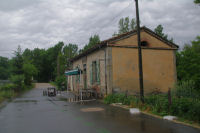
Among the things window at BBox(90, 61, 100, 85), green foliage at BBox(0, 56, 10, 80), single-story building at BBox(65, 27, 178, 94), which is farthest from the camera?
green foliage at BBox(0, 56, 10, 80)

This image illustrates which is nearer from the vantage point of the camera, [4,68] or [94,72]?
[94,72]

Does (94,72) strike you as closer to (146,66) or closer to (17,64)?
(146,66)

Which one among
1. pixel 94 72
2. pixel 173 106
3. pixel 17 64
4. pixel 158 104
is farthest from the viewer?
pixel 17 64

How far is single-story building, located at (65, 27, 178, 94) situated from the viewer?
1452 cm

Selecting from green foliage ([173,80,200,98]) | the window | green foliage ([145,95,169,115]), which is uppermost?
the window

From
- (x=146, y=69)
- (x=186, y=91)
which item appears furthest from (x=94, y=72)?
(x=186, y=91)

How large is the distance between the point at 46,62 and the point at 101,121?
7543 cm

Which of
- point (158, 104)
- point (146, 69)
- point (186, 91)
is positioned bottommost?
point (158, 104)

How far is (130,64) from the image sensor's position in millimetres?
15141

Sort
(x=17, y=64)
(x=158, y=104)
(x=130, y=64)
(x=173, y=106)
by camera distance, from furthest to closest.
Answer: (x=17, y=64) → (x=130, y=64) → (x=158, y=104) → (x=173, y=106)

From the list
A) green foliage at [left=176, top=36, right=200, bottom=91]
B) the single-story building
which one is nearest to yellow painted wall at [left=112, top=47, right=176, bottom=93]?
the single-story building

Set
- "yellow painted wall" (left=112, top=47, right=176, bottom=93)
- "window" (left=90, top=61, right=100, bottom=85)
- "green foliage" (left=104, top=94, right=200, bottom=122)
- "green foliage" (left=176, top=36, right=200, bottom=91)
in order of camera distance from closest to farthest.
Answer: "green foliage" (left=104, top=94, right=200, bottom=122) → "yellow painted wall" (left=112, top=47, right=176, bottom=93) → "window" (left=90, top=61, right=100, bottom=85) → "green foliage" (left=176, top=36, right=200, bottom=91)

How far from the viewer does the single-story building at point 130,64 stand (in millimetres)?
14525

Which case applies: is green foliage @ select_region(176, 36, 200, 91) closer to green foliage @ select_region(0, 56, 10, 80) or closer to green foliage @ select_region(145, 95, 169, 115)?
green foliage @ select_region(145, 95, 169, 115)
